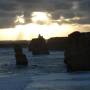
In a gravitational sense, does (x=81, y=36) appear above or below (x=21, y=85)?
above

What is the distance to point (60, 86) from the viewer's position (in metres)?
36.4

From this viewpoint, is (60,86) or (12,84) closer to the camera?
(60,86)

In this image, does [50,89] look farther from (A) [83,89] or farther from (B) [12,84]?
(B) [12,84]

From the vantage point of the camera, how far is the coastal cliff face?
5553cm

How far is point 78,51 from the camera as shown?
192 ft

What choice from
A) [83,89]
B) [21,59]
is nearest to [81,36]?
[21,59]

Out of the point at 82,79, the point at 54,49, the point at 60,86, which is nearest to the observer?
the point at 60,86

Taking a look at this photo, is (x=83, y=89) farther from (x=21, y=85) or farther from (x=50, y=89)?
(x=21, y=85)

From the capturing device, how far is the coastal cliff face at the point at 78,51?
182 ft

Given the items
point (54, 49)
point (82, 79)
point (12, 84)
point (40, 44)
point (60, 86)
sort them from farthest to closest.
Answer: point (54, 49), point (40, 44), point (82, 79), point (12, 84), point (60, 86)

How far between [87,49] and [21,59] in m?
18.6

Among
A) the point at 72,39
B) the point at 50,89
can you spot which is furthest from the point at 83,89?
the point at 72,39

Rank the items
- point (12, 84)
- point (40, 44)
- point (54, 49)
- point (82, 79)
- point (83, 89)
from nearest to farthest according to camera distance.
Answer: point (83, 89), point (12, 84), point (82, 79), point (40, 44), point (54, 49)

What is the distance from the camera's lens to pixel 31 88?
35500mm
